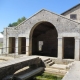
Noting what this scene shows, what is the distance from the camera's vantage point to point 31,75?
11.2 metres

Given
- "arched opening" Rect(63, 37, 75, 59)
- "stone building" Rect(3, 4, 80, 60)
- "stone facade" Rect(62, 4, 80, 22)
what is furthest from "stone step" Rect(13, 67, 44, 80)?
"stone facade" Rect(62, 4, 80, 22)

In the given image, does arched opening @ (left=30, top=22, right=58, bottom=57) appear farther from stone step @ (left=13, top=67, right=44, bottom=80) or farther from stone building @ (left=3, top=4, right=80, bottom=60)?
stone step @ (left=13, top=67, right=44, bottom=80)

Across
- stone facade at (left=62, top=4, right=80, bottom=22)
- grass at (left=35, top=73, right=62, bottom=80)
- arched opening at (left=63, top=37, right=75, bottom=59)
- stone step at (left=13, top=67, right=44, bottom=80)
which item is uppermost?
stone facade at (left=62, top=4, right=80, bottom=22)

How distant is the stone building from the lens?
14.2 metres

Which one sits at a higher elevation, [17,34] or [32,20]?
[32,20]

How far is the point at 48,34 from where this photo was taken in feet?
68.0

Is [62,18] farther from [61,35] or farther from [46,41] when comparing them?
[46,41]

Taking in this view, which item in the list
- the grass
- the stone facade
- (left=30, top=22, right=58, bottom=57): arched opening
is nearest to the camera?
the grass

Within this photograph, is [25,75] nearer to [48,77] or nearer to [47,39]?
[48,77]

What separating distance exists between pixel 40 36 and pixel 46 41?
3.81ft

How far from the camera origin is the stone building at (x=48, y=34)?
1418 cm

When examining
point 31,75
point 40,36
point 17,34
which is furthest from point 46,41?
point 31,75

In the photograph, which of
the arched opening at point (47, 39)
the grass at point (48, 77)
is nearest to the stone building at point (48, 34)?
the arched opening at point (47, 39)

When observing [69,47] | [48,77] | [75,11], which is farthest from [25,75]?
[75,11]
